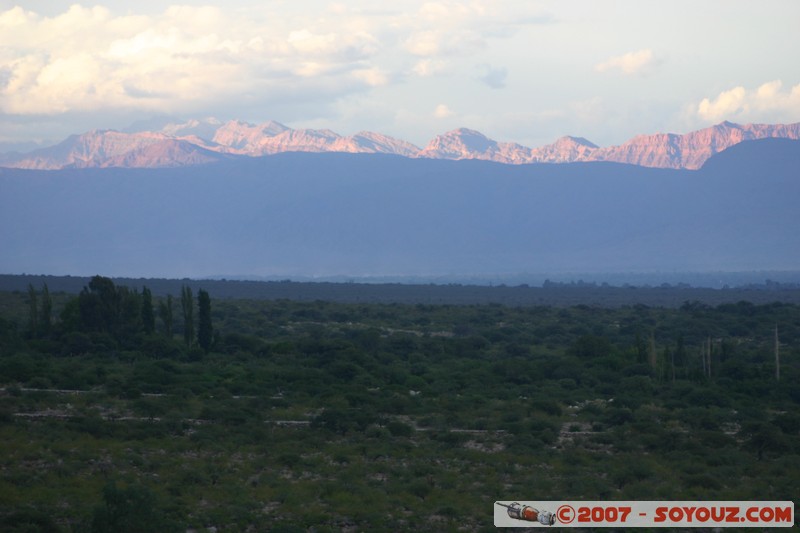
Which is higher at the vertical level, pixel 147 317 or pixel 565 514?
pixel 147 317

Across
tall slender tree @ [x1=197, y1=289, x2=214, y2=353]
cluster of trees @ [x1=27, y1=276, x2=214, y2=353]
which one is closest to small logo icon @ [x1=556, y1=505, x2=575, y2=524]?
tall slender tree @ [x1=197, y1=289, x2=214, y2=353]

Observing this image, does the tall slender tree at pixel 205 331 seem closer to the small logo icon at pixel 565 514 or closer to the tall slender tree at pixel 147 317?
the tall slender tree at pixel 147 317

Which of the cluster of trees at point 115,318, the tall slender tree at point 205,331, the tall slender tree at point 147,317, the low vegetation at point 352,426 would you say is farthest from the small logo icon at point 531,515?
the tall slender tree at point 147,317

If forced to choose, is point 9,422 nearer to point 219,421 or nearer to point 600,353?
point 219,421

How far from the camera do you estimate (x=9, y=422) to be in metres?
26.9

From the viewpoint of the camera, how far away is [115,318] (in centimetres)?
4609

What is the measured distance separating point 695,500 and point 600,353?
21.5 metres

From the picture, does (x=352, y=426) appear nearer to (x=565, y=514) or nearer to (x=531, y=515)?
(x=565, y=514)

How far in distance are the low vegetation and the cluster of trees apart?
0.31 ft

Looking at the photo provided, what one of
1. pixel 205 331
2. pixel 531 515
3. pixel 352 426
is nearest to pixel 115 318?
pixel 205 331

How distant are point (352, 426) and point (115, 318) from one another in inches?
810

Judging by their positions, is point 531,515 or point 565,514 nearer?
point 531,515

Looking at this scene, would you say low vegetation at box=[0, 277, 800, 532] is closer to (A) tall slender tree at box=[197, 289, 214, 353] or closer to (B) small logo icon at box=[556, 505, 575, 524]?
(A) tall slender tree at box=[197, 289, 214, 353]

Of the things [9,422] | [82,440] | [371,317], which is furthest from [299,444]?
[371,317]
